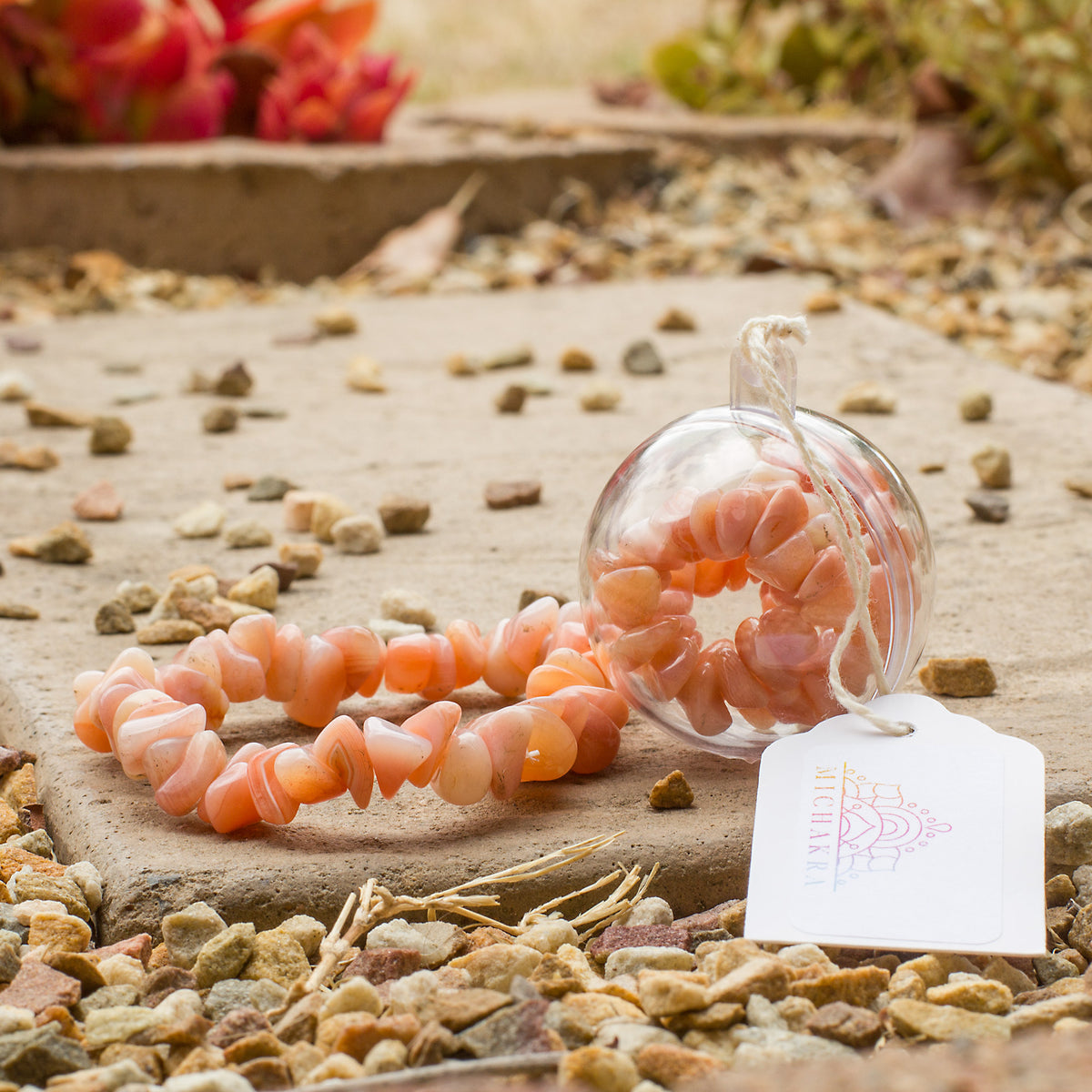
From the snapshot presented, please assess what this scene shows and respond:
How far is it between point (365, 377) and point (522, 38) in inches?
205

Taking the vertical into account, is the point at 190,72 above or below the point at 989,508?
above

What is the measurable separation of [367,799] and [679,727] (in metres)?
0.27

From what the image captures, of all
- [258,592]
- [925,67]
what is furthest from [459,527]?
[925,67]

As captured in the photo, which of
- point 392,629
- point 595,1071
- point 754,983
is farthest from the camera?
point 392,629

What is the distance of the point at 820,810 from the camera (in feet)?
3.43

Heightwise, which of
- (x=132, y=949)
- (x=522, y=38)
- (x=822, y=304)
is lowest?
(x=132, y=949)

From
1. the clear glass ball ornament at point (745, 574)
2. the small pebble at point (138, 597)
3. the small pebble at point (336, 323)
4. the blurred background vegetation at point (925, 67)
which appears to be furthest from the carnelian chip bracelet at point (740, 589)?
the blurred background vegetation at point (925, 67)

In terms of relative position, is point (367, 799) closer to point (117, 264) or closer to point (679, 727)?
point (679, 727)

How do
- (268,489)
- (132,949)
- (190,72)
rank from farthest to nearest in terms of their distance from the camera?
(190,72) → (268,489) → (132,949)

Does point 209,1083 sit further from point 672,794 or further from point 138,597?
point 138,597

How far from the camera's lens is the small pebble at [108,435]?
7.54 ft

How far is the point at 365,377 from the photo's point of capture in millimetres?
2682

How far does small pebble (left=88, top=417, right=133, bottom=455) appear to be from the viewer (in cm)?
230

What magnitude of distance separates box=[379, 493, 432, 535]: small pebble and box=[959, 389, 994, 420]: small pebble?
0.93 meters
